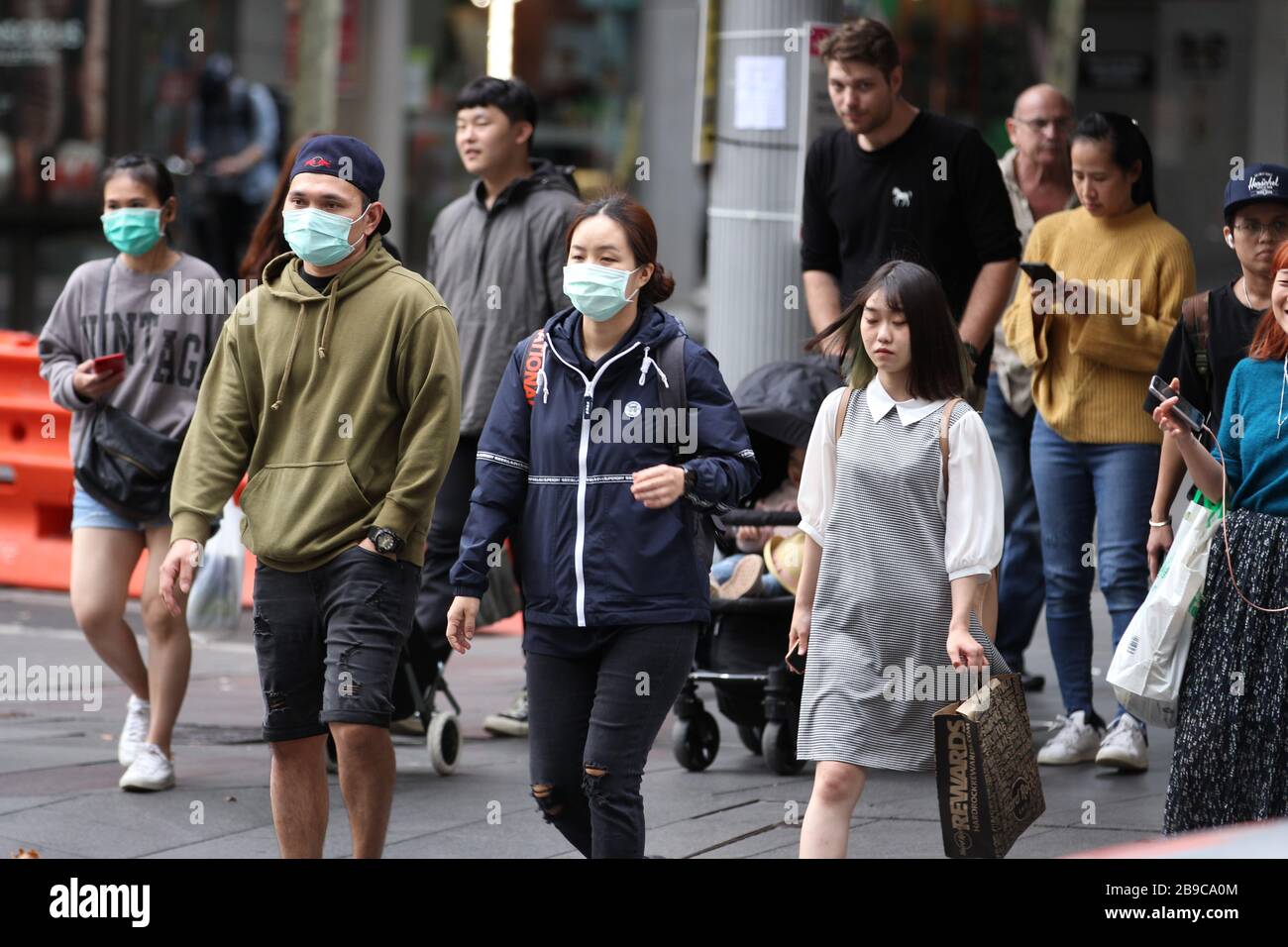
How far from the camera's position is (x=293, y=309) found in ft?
17.3

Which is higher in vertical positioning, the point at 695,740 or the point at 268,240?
the point at 268,240

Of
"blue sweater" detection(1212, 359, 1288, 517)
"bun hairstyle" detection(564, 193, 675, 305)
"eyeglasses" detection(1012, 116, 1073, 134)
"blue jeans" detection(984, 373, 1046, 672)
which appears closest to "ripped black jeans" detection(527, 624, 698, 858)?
"bun hairstyle" detection(564, 193, 675, 305)

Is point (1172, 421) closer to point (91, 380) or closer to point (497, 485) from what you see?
point (497, 485)

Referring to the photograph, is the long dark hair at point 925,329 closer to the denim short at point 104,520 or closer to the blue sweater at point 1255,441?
the blue sweater at point 1255,441

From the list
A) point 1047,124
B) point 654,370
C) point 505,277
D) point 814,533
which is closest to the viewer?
point 654,370

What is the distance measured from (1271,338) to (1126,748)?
1.89 meters

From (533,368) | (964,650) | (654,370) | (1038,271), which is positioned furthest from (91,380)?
(964,650)

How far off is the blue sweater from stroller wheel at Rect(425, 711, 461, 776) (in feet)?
8.98

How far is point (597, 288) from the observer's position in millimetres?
5020

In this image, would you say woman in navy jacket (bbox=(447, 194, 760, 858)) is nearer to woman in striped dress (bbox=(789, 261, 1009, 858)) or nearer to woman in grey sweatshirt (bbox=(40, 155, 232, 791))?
woman in striped dress (bbox=(789, 261, 1009, 858))

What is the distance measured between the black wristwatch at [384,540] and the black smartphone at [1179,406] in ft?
6.34

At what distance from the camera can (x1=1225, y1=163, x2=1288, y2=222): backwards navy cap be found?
579cm

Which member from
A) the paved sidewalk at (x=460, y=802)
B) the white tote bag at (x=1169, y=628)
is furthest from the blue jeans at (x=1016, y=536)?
the white tote bag at (x=1169, y=628)
